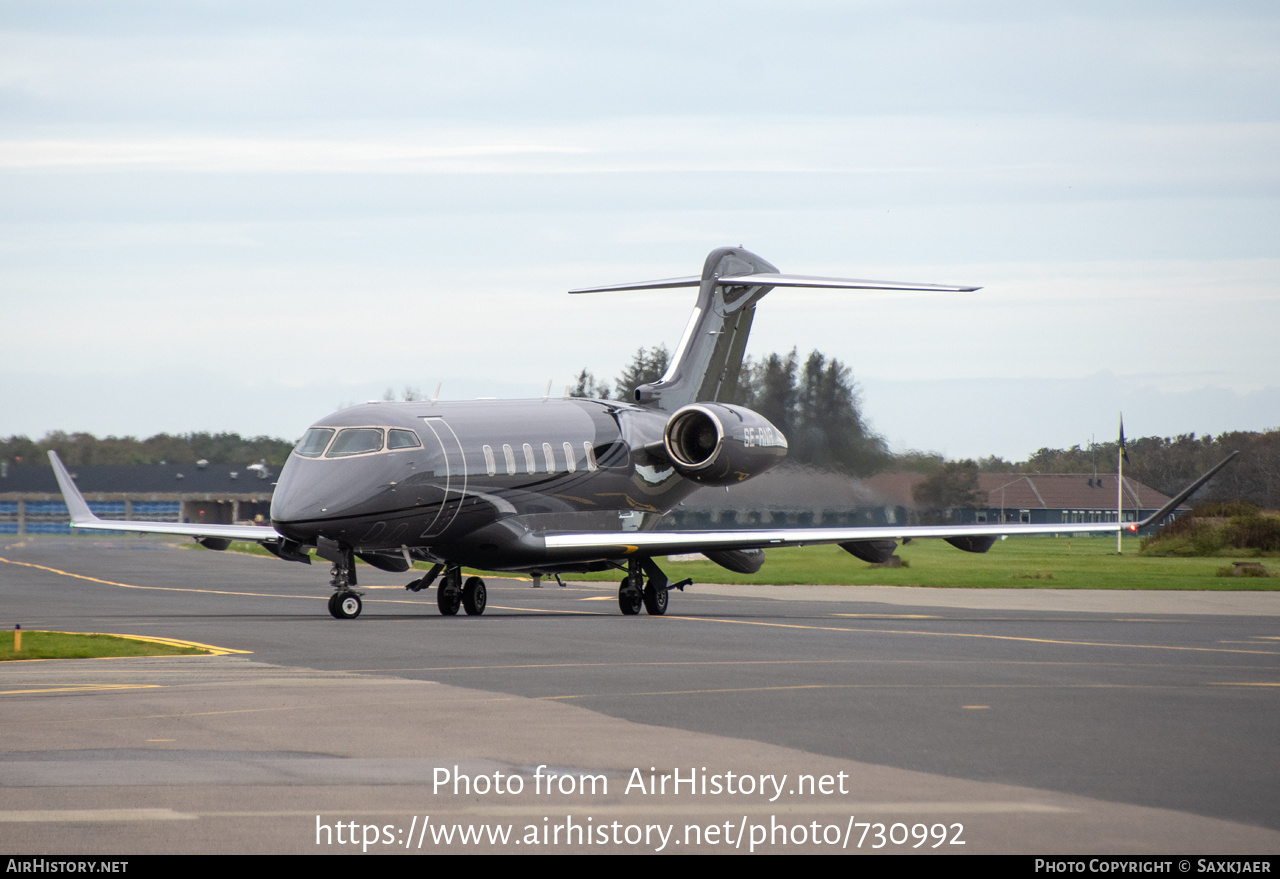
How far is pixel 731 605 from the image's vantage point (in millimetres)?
34344

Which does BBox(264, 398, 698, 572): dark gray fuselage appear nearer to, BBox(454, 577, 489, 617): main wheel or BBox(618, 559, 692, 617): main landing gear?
BBox(454, 577, 489, 617): main wheel

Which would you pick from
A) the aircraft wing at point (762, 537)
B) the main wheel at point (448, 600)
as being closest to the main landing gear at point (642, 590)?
the aircraft wing at point (762, 537)

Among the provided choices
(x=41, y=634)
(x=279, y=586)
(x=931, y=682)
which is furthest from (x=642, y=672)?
(x=279, y=586)

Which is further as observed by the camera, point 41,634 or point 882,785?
point 41,634

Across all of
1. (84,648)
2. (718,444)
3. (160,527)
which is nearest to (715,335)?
(718,444)

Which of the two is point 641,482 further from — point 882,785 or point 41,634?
point 882,785

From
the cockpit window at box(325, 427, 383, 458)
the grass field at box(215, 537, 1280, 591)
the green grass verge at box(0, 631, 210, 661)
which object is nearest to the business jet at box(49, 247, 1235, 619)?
the cockpit window at box(325, 427, 383, 458)

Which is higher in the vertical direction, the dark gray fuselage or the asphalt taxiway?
the dark gray fuselage

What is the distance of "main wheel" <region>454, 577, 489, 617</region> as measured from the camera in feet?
102

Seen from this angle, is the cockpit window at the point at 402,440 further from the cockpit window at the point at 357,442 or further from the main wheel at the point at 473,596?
the main wheel at the point at 473,596

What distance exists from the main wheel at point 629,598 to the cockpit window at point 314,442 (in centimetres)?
696

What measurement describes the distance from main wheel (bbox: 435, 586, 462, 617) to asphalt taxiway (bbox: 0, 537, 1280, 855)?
358 cm

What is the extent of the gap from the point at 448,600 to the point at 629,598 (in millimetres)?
3759

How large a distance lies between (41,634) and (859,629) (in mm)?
13269
